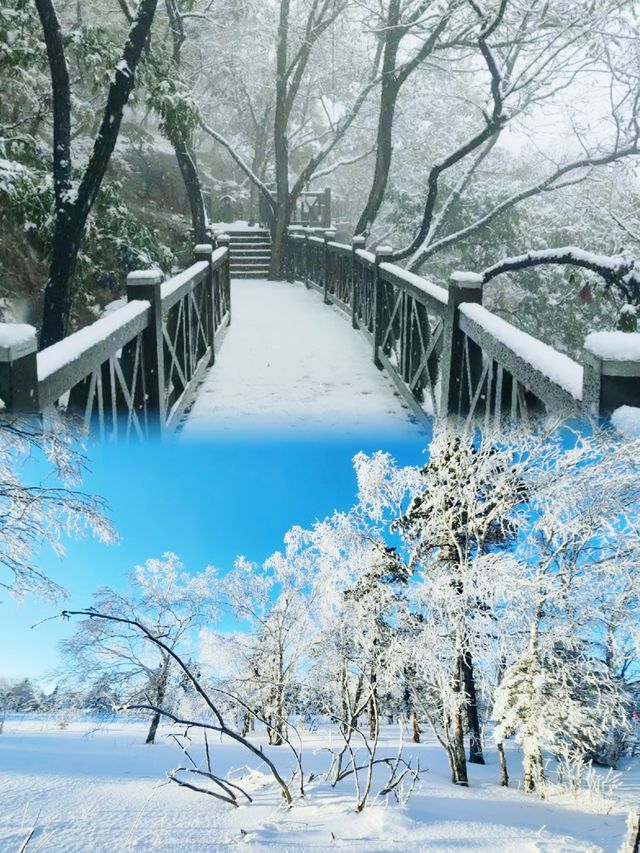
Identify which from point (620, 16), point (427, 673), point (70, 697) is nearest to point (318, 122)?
point (620, 16)

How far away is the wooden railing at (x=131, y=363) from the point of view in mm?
2594

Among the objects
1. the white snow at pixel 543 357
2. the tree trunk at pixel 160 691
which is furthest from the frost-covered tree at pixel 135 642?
the white snow at pixel 543 357

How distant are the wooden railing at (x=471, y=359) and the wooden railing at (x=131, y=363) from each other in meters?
1.97

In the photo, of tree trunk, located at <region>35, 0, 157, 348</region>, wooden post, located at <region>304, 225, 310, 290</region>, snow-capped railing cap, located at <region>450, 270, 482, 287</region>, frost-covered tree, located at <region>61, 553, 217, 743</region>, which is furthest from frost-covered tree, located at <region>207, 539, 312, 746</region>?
snow-capped railing cap, located at <region>450, 270, 482, 287</region>

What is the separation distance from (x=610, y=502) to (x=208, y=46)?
1663 cm

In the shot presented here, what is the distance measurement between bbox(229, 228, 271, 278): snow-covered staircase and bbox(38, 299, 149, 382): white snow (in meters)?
16.6

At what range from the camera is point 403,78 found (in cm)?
1417

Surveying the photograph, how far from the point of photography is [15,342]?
2445 millimetres

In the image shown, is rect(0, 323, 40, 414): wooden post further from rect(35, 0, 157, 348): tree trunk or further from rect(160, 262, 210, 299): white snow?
rect(35, 0, 157, 348): tree trunk

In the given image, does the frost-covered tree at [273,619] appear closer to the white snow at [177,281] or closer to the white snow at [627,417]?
the white snow at [177,281]

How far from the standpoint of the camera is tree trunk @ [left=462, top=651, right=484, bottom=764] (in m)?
11.1

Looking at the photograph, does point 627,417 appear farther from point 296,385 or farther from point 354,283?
point 354,283

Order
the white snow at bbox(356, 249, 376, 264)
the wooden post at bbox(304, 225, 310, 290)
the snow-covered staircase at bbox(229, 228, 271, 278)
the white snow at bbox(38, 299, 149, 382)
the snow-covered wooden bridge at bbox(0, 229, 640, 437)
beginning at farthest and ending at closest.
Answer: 1. the snow-covered staircase at bbox(229, 228, 271, 278)
2. the wooden post at bbox(304, 225, 310, 290)
3. the white snow at bbox(356, 249, 376, 264)
4. the white snow at bbox(38, 299, 149, 382)
5. the snow-covered wooden bridge at bbox(0, 229, 640, 437)

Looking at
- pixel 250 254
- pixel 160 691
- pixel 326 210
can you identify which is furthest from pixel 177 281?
pixel 326 210
